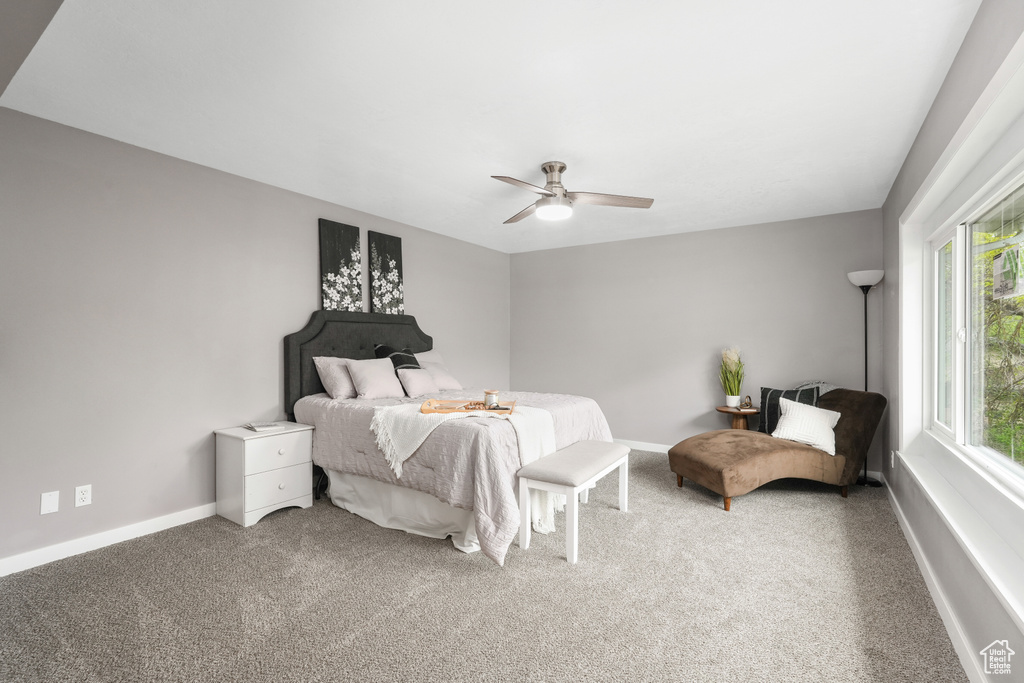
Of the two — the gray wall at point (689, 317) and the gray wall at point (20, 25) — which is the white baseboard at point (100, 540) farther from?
the gray wall at point (689, 317)

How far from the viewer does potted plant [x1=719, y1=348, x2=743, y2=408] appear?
484 cm

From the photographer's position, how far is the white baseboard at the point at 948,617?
5.73 feet

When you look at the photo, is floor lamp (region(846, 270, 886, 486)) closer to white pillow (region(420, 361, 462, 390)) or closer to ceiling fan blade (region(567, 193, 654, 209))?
ceiling fan blade (region(567, 193, 654, 209))

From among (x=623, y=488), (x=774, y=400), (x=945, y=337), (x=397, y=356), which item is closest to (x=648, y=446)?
(x=774, y=400)

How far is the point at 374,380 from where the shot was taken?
3.88m

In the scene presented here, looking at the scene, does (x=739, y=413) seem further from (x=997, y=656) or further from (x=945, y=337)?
(x=997, y=656)

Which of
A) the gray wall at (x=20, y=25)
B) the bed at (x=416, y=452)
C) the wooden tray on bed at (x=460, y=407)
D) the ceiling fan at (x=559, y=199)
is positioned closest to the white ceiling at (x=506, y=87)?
the ceiling fan at (x=559, y=199)

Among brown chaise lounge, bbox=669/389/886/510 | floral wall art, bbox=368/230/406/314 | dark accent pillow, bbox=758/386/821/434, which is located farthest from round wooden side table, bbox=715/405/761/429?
floral wall art, bbox=368/230/406/314

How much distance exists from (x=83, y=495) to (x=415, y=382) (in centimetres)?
213

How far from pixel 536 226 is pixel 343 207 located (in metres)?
1.83

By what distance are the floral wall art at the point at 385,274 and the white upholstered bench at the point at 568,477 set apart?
229cm

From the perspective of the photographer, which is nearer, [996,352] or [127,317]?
[996,352]

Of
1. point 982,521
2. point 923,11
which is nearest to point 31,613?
point 982,521

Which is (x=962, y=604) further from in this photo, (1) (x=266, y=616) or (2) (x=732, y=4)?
(1) (x=266, y=616)
